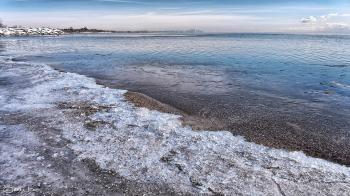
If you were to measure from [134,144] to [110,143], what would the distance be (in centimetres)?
72

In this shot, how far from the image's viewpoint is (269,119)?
1242 cm

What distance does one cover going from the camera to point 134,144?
30.9 ft

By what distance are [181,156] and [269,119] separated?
5213 millimetres

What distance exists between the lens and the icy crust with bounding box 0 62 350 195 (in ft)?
23.9

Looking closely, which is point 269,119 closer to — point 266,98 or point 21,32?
point 266,98

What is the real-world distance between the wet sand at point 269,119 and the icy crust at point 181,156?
694 mm

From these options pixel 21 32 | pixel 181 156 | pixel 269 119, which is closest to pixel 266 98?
pixel 269 119

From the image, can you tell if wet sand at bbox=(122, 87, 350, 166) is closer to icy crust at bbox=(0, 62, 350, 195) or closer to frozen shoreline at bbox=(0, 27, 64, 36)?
icy crust at bbox=(0, 62, 350, 195)

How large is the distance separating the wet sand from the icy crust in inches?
27.3

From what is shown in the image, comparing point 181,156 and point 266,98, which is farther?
point 266,98

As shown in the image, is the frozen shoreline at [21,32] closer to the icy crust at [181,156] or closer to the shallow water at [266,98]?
the shallow water at [266,98]

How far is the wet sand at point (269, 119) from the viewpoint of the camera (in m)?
9.91

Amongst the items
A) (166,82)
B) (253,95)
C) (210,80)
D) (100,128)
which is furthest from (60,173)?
(210,80)

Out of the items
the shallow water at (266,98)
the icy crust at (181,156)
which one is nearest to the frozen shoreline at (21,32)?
the shallow water at (266,98)
